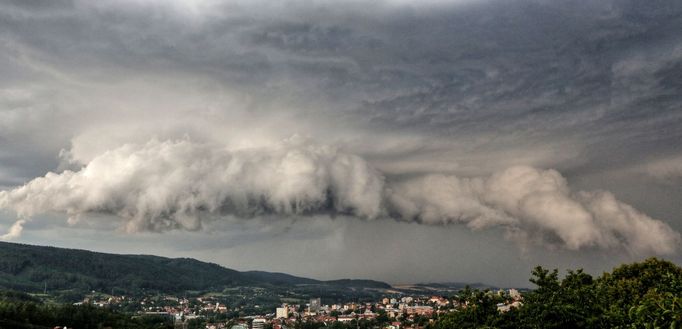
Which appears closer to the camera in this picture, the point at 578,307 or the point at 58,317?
the point at 578,307

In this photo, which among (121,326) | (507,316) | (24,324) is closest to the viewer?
(507,316)

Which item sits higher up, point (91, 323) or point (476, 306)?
point (476, 306)

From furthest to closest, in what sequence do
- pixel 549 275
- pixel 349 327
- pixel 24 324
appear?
pixel 349 327 → pixel 24 324 → pixel 549 275

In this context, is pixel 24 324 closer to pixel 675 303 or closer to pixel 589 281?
pixel 589 281

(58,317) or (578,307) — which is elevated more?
(578,307)

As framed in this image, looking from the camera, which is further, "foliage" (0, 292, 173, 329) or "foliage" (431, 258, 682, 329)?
"foliage" (0, 292, 173, 329)

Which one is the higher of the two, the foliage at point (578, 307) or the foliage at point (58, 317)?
the foliage at point (578, 307)

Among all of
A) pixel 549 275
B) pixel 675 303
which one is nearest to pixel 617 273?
pixel 549 275

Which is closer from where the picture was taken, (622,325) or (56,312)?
(622,325)

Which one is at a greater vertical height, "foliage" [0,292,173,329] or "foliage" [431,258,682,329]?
"foliage" [431,258,682,329]

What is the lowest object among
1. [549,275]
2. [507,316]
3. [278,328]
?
[278,328]

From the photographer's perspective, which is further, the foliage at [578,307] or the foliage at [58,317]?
the foliage at [58,317]
